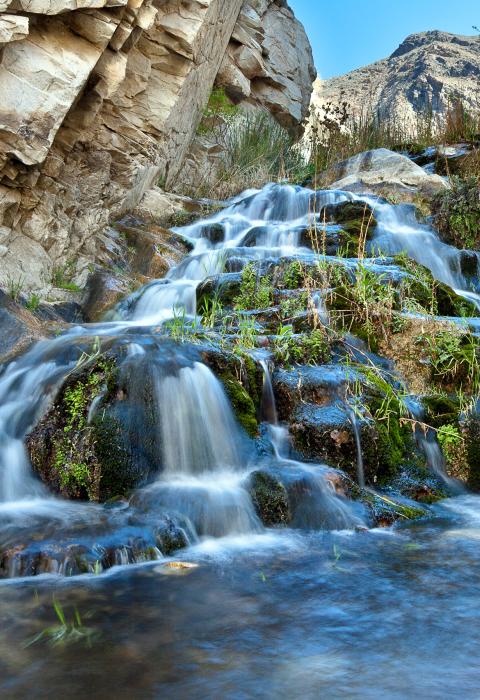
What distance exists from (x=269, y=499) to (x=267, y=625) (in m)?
1.30

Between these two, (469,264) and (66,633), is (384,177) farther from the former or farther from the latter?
(66,633)

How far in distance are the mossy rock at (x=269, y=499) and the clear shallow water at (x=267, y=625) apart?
31cm

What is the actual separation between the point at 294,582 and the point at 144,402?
1.63 meters

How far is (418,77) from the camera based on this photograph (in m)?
25.3

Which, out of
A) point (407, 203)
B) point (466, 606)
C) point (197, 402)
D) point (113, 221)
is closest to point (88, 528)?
point (197, 402)

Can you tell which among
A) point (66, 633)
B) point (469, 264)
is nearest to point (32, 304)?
point (66, 633)

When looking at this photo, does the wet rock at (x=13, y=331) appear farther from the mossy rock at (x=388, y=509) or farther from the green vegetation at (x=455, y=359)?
the green vegetation at (x=455, y=359)

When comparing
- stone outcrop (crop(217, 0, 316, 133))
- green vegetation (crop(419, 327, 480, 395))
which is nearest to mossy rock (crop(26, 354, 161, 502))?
green vegetation (crop(419, 327, 480, 395))

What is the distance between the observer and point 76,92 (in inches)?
244

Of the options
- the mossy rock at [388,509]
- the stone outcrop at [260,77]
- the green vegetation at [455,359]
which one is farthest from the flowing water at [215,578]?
the stone outcrop at [260,77]

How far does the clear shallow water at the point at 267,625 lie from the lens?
1.62m

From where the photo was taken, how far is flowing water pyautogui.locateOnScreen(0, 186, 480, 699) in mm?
1678

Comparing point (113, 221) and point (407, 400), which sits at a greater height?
point (113, 221)

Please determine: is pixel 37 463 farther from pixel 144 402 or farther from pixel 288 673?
pixel 288 673
